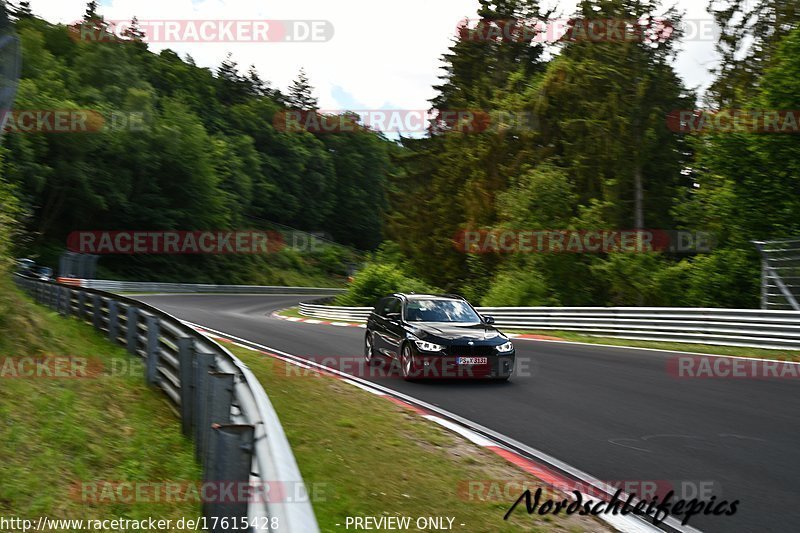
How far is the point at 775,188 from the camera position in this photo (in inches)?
881

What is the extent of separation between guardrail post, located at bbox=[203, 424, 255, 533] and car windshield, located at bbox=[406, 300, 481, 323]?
915 cm

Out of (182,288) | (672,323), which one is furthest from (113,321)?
(182,288)

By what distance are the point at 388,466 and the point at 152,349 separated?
4.77m

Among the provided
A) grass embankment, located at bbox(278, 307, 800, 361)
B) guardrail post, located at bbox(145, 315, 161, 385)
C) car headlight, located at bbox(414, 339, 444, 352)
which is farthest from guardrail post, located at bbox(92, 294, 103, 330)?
grass embankment, located at bbox(278, 307, 800, 361)

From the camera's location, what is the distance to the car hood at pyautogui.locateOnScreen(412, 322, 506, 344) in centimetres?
1180

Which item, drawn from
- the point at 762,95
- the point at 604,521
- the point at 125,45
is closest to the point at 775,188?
the point at 762,95

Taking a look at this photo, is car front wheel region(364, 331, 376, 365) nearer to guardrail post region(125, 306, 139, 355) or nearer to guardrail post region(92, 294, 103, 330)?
guardrail post region(125, 306, 139, 355)

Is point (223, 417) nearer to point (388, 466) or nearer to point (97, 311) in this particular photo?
point (388, 466)

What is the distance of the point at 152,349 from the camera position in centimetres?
1010

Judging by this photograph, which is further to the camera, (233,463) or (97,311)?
(97,311)

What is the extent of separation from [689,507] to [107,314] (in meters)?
11.8

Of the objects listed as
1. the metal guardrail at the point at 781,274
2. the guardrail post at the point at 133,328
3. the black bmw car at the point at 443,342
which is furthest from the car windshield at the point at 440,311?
the metal guardrail at the point at 781,274

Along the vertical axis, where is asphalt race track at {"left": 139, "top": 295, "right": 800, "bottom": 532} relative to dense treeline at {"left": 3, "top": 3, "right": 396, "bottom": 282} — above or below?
below

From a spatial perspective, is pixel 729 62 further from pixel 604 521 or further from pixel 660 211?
pixel 604 521
